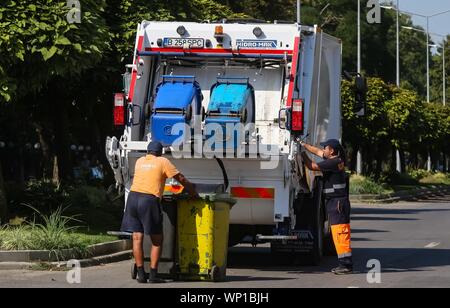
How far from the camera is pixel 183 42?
14633mm

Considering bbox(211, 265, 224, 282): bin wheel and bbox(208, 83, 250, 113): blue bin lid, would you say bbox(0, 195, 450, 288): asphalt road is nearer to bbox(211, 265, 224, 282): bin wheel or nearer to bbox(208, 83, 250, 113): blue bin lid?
bbox(211, 265, 224, 282): bin wheel

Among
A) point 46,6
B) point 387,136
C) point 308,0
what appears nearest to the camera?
point 46,6

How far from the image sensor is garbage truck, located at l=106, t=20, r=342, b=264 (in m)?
13.7

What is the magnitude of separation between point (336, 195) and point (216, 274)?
8.32ft

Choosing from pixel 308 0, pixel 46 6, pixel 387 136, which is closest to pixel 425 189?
pixel 387 136

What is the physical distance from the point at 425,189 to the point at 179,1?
3582 centimetres

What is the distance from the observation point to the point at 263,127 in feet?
47.0

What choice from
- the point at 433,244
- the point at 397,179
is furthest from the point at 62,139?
the point at 397,179

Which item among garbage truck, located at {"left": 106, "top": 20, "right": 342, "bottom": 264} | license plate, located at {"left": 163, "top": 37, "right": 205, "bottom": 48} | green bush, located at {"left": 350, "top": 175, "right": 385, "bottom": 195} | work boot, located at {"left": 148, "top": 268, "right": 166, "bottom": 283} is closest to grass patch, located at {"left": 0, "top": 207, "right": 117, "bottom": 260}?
garbage truck, located at {"left": 106, "top": 20, "right": 342, "bottom": 264}

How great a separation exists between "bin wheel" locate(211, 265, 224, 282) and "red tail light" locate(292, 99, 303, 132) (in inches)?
A: 91.9

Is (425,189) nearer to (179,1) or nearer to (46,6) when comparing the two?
(179,1)

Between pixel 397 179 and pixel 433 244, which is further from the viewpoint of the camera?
pixel 397 179

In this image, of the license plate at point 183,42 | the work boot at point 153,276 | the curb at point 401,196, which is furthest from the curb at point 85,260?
the curb at point 401,196

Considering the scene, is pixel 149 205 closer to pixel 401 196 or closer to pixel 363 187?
pixel 363 187
